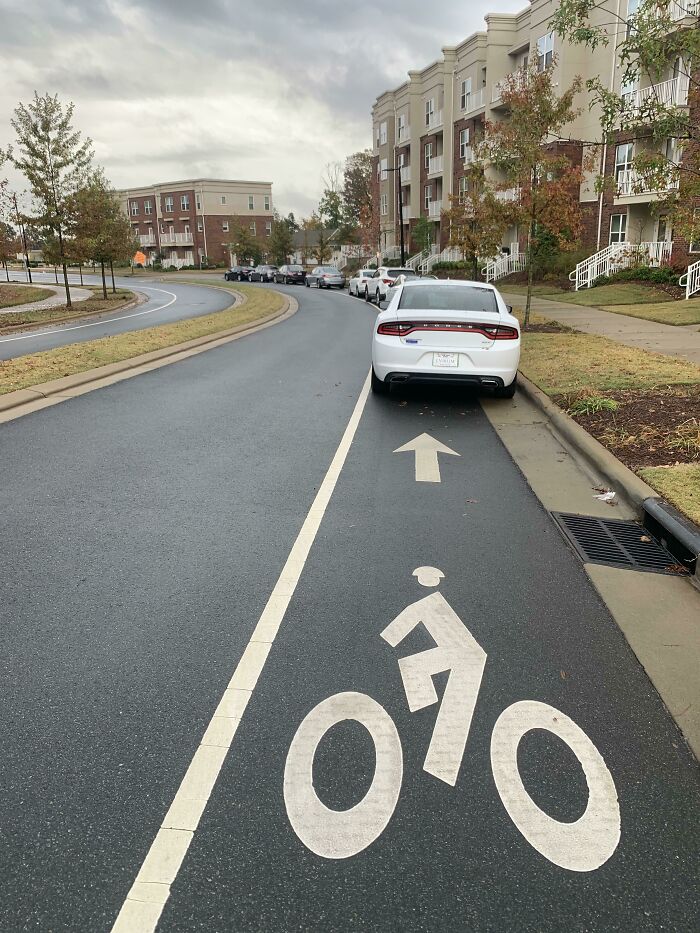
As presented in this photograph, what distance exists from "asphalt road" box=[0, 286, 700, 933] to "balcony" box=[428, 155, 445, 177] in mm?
50690

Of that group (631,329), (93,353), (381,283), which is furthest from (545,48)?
(93,353)

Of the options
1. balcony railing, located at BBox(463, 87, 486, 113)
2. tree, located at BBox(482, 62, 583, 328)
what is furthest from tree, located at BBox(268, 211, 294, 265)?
tree, located at BBox(482, 62, 583, 328)

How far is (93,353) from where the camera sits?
14.0m

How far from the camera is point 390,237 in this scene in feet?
216

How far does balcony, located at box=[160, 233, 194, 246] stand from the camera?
98875 mm

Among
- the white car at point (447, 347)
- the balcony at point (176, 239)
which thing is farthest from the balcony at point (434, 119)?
the balcony at point (176, 239)

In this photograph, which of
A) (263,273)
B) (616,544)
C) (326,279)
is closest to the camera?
(616,544)

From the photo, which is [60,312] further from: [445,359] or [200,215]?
[200,215]

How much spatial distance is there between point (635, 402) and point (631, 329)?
383 inches

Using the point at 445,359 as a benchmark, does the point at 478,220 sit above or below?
above

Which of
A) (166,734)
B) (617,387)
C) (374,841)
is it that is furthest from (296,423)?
(374,841)

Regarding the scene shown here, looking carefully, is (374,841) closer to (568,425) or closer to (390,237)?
(568,425)

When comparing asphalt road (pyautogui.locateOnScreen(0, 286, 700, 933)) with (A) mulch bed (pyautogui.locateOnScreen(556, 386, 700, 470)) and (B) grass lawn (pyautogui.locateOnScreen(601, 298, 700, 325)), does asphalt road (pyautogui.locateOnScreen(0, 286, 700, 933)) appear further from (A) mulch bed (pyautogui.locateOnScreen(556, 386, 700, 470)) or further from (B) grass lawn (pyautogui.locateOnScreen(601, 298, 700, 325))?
(B) grass lawn (pyautogui.locateOnScreen(601, 298, 700, 325))

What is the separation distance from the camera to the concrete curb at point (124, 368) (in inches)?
396
